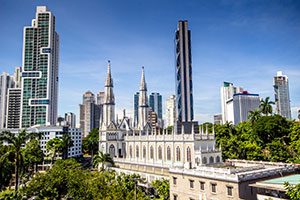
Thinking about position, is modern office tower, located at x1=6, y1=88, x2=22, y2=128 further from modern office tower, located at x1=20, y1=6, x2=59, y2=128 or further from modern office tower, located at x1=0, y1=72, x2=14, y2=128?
modern office tower, located at x1=0, y1=72, x2=14, y2=128

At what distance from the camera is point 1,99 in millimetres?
185750

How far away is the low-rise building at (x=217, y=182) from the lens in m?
31.5

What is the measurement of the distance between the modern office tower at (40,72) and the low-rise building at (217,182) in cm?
11240

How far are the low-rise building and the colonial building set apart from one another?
306 cm

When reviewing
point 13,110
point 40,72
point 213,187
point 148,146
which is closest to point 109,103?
point 148,146

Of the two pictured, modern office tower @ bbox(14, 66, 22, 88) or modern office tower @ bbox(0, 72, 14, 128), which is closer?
modern office tower @ bbox(0, 72, 14, 128)

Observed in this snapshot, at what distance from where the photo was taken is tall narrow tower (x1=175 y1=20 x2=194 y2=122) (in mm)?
120938

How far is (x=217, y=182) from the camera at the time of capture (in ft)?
109

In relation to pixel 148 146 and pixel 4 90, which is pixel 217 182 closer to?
pixel 148 146

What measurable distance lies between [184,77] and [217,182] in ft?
296

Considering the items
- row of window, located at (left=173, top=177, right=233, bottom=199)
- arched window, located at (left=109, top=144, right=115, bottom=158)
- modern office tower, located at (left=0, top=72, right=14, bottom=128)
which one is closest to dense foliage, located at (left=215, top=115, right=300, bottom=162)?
row of window, located at (left=173, top=177, right=233, bottom=199)

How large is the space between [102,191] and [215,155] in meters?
25.8

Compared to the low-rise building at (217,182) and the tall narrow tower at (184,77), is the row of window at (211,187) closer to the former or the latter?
the low-rise building at (217,182)

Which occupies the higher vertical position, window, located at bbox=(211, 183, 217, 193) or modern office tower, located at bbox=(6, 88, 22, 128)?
modern office tower, located at bbox=(6, 88, 22, 128)
